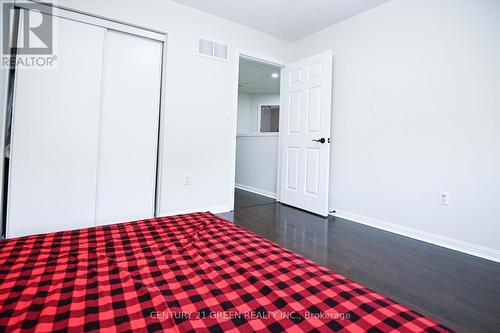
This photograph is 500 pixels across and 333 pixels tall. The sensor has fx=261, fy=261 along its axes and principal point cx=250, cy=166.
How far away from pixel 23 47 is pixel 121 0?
96 centimetres

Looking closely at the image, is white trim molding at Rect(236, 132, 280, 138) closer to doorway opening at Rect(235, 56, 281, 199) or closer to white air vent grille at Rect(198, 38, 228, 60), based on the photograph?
doorway opening at Rect(235, 56, 281, 199)

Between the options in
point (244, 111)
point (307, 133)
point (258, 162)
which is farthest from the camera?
point (244, 111)

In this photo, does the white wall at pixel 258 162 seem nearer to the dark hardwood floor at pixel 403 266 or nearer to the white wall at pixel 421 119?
the white wall at pixel 421 119

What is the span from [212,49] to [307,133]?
5.17 ft

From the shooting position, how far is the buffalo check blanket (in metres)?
0.64

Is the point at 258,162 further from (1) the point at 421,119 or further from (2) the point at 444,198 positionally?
(2) the point at 444,198

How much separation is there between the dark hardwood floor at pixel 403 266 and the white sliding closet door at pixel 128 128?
1085 mm

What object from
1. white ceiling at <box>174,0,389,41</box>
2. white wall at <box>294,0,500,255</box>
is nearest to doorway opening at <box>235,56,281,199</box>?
white ceiling at <box>174,0,389,41</box>

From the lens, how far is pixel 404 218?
8.54 ft

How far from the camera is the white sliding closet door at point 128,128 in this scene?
2541mm

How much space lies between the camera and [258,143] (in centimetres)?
464

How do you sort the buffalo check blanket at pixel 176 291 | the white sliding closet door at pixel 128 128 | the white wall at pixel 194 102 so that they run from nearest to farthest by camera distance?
the buffalo check blanket at pixel 176 291 < the white sliding closet door at pixel 128 128 < the white wall at pixel 194 102

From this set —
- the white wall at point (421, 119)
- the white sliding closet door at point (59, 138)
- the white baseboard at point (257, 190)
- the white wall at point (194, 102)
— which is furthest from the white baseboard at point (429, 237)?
the white sliding closet door at point (59, 138)

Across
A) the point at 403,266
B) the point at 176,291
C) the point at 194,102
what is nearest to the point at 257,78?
the point at 194,102
